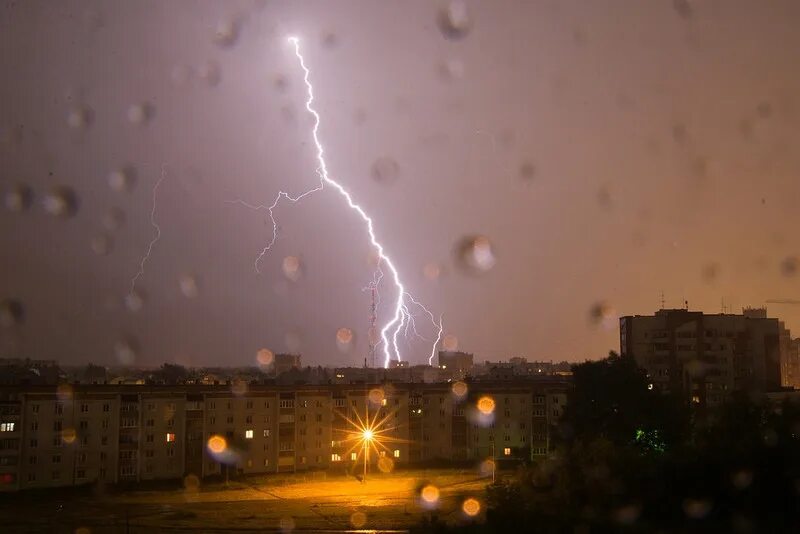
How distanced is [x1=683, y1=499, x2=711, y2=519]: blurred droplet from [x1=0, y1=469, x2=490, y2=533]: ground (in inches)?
242

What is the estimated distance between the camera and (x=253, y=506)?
1936 centimetres

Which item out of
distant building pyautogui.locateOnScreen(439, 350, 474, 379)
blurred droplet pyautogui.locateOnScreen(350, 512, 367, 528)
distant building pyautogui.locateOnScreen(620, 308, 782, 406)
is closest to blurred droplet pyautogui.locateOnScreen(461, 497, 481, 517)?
blurred droplet pyautogui.locateOnScreen(350, 512, 367, 528)

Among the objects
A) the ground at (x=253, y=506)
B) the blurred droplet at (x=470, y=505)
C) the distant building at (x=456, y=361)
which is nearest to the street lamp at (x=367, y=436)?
the ground at (x=253, y=506)

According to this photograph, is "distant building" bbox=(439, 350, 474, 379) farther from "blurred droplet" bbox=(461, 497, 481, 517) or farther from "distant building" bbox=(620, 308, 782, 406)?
"blurred droplet" bbox=(461, 497, 481, 517)

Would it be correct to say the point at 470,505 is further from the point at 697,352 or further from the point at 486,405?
the point at 697,352

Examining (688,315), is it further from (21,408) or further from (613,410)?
(21,408)

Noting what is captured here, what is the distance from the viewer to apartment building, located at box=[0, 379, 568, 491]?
2195 cm

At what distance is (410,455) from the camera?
91.4 feet

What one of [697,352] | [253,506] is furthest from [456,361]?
[253,506]

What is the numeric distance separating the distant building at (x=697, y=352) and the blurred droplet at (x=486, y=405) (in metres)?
6.56

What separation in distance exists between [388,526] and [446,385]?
12.8 metres

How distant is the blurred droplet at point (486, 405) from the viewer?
28.4 metres

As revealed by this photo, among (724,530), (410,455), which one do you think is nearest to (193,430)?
(410,455)

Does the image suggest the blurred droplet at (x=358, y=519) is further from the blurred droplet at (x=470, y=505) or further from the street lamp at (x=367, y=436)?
the street lamp at (x=367, y=436)
